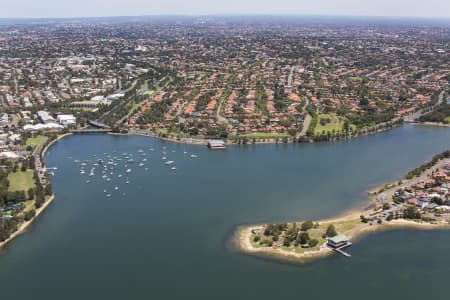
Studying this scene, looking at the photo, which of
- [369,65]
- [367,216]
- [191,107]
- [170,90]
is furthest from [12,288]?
[369,65]

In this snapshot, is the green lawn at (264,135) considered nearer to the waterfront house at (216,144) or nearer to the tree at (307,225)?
the waterfront house at (216,144)

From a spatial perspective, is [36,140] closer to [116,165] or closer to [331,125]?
[116,165]

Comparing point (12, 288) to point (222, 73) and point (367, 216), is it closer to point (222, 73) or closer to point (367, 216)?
point (367, 216)

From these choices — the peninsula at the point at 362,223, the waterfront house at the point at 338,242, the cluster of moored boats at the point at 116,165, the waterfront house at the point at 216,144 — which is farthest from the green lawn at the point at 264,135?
the waterfront house at the point at 338,242

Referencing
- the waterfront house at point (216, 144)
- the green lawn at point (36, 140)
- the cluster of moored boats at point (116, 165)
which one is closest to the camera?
the cluster of moored boats at point (116, 165)

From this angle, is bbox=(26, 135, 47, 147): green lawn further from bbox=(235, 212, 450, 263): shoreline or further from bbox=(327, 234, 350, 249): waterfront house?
bbox=(327, 234, 350, 249): waterfront house
